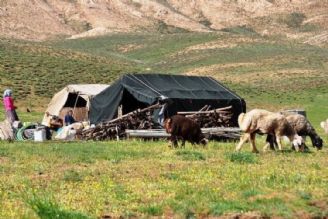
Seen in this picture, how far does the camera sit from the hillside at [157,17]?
505ft

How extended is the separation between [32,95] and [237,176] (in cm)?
4888

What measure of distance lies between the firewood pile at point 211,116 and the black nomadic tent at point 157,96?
0.77 meters

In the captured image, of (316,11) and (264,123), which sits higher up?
(316,11)

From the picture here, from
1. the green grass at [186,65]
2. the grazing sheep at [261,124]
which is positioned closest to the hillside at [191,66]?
the green grass at [186,65]

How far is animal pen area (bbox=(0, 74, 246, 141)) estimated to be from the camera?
88.4 ft

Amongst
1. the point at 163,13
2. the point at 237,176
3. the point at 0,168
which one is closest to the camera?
the point at 237,176

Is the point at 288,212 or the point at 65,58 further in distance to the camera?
the point at 65,58

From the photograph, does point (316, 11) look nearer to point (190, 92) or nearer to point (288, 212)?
point (190, 92)

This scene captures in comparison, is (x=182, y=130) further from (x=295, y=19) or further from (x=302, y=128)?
(x=295, y=19)

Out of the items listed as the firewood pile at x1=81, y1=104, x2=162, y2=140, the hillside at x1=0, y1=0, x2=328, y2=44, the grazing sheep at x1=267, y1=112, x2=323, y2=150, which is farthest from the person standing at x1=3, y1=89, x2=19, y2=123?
the hillside at x1=0, y1=0, x2=328, y2=44

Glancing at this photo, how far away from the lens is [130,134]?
26.8m

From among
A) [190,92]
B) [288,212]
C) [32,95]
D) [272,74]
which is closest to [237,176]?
[288,212]

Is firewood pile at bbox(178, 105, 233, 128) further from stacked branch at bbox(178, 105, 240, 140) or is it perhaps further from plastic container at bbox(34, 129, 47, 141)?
plastic container at bbox(34, 129, 47, 141)

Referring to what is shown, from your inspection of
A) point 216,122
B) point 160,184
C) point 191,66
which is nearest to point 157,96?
point 216,122
